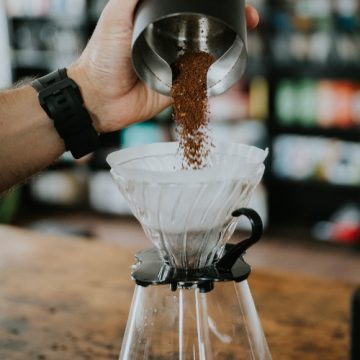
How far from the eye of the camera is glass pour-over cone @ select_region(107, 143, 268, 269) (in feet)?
2.89

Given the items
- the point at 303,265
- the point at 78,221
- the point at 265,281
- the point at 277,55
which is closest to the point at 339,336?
the point at 265,281

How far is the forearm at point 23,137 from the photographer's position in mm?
1438

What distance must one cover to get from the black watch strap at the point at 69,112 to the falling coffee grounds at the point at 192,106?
0.97 feet

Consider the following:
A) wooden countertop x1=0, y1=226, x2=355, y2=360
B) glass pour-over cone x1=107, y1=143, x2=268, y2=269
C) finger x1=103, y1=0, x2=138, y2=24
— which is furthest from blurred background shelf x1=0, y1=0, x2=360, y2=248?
glass pour-over cone x1=107, y1=143, x2=268, y2=269

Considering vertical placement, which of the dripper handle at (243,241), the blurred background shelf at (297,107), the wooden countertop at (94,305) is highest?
the blurred background shelf at (297,107)

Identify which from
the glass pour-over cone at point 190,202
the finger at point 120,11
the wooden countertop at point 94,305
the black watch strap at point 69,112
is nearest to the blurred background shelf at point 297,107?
the wooden countertop at point 94,305

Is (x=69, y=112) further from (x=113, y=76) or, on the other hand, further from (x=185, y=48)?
(x=185, y=48)

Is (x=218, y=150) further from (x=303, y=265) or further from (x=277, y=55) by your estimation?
(x=277, y=55)

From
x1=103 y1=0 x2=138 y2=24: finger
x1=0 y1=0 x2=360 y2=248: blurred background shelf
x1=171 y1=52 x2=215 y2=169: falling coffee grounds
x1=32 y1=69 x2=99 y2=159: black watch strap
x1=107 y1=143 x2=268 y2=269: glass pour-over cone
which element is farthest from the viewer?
x1=0 y1=0 x2=360 y2=248: blurred background shelf

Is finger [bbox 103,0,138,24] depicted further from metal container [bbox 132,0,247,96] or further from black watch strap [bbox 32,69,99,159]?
black watch strap [bbox 32,69,99,159]

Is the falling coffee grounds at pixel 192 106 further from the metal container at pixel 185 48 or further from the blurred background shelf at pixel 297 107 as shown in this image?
the blurred background shelf at pixel 297 107

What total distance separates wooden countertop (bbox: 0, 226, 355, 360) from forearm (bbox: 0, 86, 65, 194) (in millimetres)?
256

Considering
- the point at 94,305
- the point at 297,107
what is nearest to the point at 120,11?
the point at 94,305

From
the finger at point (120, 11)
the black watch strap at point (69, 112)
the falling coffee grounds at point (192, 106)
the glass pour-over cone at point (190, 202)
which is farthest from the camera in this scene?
the black watch strap at point (69, 112)
